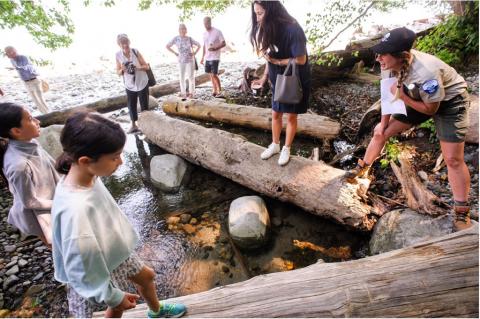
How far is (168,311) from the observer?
194 centimetres

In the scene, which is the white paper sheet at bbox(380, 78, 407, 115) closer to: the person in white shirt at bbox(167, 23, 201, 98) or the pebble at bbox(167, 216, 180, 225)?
the pebble at bbox(167, 216, 180, 225)

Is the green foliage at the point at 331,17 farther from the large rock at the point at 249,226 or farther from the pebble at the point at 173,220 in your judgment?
the pebble at the point at 173,220

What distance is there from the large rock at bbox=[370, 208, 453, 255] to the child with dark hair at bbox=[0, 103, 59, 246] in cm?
318

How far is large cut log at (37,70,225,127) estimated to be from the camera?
6.79 metres

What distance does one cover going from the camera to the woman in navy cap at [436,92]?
93.7 inches

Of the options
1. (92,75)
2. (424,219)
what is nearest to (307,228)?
(424,219)

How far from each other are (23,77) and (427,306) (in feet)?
27.8

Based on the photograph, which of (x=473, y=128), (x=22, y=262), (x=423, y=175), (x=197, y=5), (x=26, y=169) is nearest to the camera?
(x=26, y=169)

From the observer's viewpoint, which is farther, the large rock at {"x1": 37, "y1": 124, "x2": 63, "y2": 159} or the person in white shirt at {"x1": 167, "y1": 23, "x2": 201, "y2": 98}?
the person in white shirt at {"x1": 167, "y1": 23, "x2": 201, "y2": 98}

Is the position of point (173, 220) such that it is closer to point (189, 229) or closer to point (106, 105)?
point (189, 229)

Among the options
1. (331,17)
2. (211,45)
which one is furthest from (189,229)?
(211,45)

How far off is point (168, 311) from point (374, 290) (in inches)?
55.0

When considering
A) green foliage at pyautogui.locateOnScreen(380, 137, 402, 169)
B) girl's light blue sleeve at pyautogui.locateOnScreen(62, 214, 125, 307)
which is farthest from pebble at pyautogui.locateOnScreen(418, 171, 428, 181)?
girl's light blue sleeve at pyautogui.locateOnScreen(62, 214, 125, 307)

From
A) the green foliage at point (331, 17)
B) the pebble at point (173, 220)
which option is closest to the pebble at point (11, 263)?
the pebble at point (173, 220)
